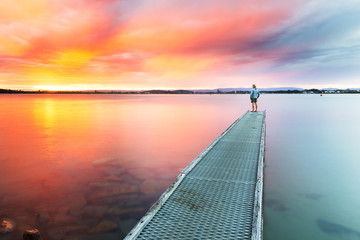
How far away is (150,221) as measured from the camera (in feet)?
13.9

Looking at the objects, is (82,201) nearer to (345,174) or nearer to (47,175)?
(47,175)

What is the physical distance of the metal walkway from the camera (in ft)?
12.9

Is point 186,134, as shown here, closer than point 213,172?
No

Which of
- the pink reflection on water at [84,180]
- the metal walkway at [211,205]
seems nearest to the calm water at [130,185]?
the pink reflection on water at [84,180]

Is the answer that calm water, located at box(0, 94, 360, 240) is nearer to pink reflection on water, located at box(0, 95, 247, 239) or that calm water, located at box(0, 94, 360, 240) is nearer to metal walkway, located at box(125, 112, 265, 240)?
pink reflection on water, located at box(0, 95, 247, 239)

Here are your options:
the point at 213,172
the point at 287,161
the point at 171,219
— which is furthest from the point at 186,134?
the point at 171,219

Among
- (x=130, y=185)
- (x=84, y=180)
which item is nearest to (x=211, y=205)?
(x=130, y=185)

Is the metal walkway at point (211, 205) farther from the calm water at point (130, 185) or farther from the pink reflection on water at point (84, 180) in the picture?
the pink reflection on water at point (84, 180)

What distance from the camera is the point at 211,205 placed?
4.76m

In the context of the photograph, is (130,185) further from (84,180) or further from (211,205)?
(211,205)

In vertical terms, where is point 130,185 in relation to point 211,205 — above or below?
below

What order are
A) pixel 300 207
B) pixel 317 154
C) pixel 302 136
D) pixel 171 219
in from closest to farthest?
pixel 171 219 < pixel 300 207 < pixel 317 154 < pixel 302 136

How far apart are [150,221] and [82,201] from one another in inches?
119

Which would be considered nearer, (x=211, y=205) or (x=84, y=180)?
(x=211, y=205)
